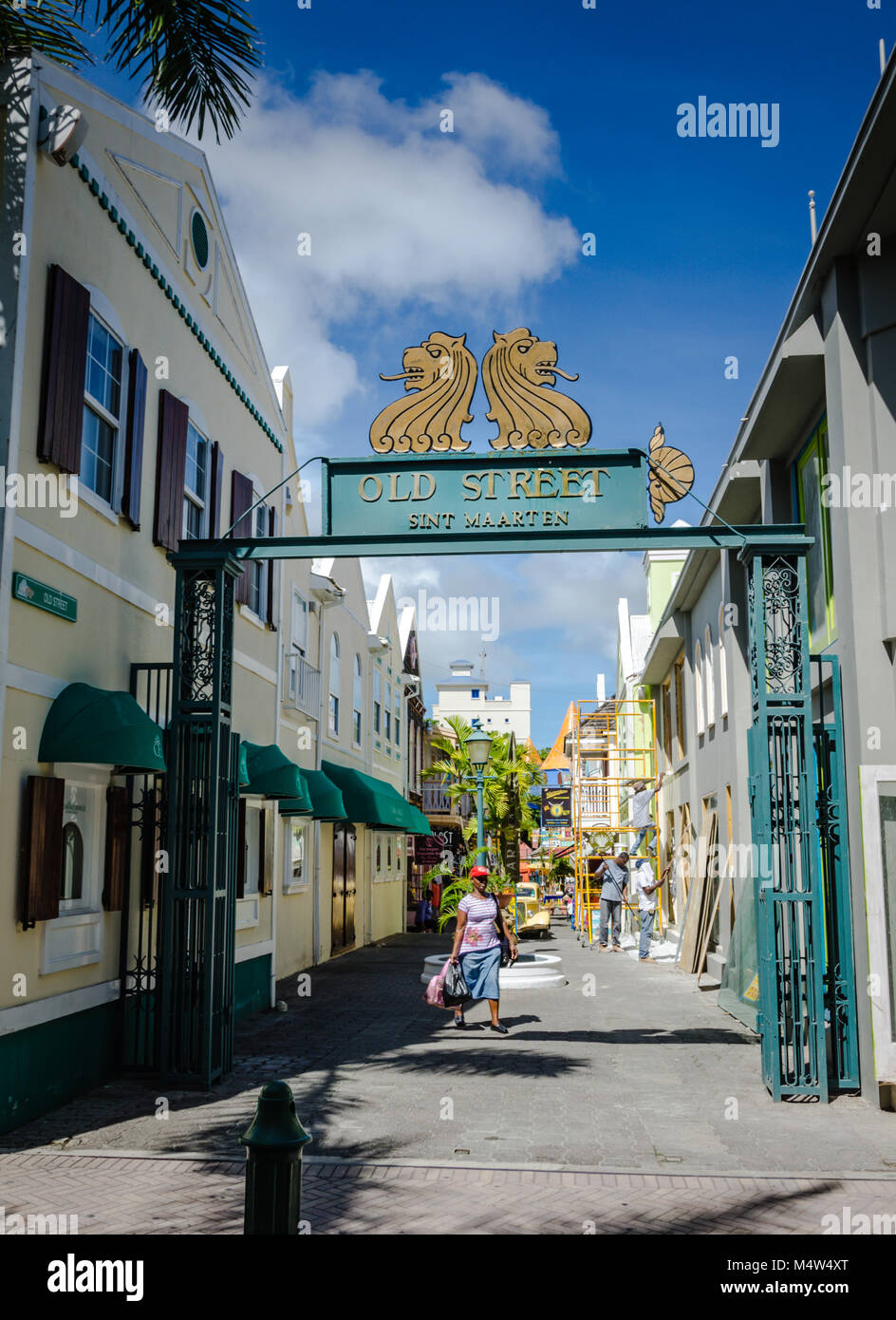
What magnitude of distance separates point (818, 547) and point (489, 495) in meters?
3.34

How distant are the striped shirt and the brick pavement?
197 inches

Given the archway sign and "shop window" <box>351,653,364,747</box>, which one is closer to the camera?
the archway sign

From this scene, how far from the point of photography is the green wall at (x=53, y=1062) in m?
7.43

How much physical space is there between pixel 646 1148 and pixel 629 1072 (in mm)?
2643

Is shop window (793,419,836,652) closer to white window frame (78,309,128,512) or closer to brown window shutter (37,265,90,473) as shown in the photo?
white window frame (78,309,128,512)

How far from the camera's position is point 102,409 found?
9.42 meters

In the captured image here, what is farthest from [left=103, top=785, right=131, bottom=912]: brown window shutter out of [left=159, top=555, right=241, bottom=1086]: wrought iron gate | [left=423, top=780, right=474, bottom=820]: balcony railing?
[left=423, top=780, right=474, bottom=820]: balcony railing

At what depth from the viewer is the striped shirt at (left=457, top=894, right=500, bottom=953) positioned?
1166 cm

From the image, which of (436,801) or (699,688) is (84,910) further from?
(436,801)

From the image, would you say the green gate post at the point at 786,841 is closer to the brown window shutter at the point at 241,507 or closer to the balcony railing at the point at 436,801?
the brown window shutter at the point at 241,507

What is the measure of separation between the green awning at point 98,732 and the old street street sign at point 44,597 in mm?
557

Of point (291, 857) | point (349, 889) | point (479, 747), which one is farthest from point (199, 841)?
point (349, 889)

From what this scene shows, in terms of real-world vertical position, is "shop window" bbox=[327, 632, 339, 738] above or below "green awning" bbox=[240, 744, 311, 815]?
above

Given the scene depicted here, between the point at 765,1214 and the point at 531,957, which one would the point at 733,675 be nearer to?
the point at 531,957
